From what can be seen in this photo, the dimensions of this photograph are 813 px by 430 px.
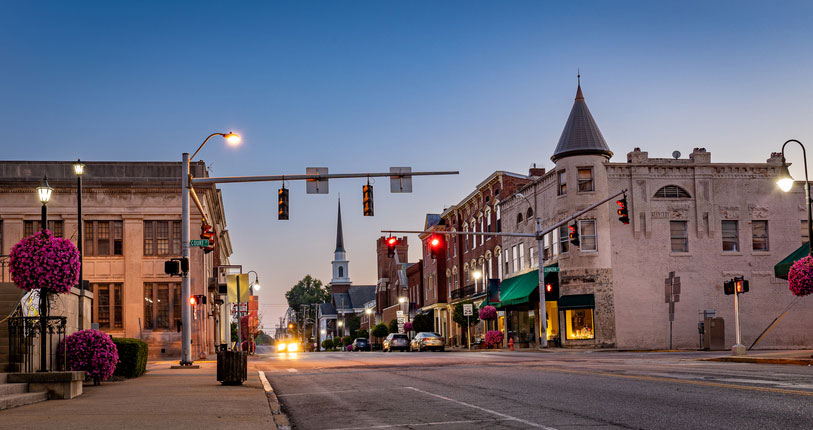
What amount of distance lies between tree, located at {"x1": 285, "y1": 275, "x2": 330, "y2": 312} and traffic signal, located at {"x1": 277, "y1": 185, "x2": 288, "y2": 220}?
539 ft

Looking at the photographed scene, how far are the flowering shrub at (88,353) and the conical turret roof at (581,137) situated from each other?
109 feet

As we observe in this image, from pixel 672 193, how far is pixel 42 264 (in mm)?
38516

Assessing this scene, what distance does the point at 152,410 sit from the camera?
39.6 ft

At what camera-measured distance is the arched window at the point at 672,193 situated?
4650 centimetres

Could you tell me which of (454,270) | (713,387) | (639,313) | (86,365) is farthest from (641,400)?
(454,270)

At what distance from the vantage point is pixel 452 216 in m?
73.1

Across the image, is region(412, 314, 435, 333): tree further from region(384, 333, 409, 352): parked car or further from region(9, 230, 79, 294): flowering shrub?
region(9, 230, 79, 294): flowering shrub

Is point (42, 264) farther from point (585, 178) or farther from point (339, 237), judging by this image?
point (339, 237)

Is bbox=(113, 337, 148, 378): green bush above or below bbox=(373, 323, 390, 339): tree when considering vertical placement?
above

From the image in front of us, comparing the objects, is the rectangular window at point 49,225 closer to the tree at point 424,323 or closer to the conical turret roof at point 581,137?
the conical turret roof at point 581,137

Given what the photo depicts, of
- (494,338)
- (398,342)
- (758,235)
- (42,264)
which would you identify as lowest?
(398,342)

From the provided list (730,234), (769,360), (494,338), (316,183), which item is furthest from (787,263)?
(494,338)

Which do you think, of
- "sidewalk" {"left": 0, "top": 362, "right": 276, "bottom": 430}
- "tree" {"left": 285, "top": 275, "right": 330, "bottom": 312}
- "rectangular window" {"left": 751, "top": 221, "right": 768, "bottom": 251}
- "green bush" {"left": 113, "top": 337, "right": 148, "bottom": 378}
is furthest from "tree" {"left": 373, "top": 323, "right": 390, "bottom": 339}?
"tree" {"left": 285, "top": 275, "right": 330, "bottom": 312}

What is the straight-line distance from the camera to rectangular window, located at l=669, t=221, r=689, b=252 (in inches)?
1839
